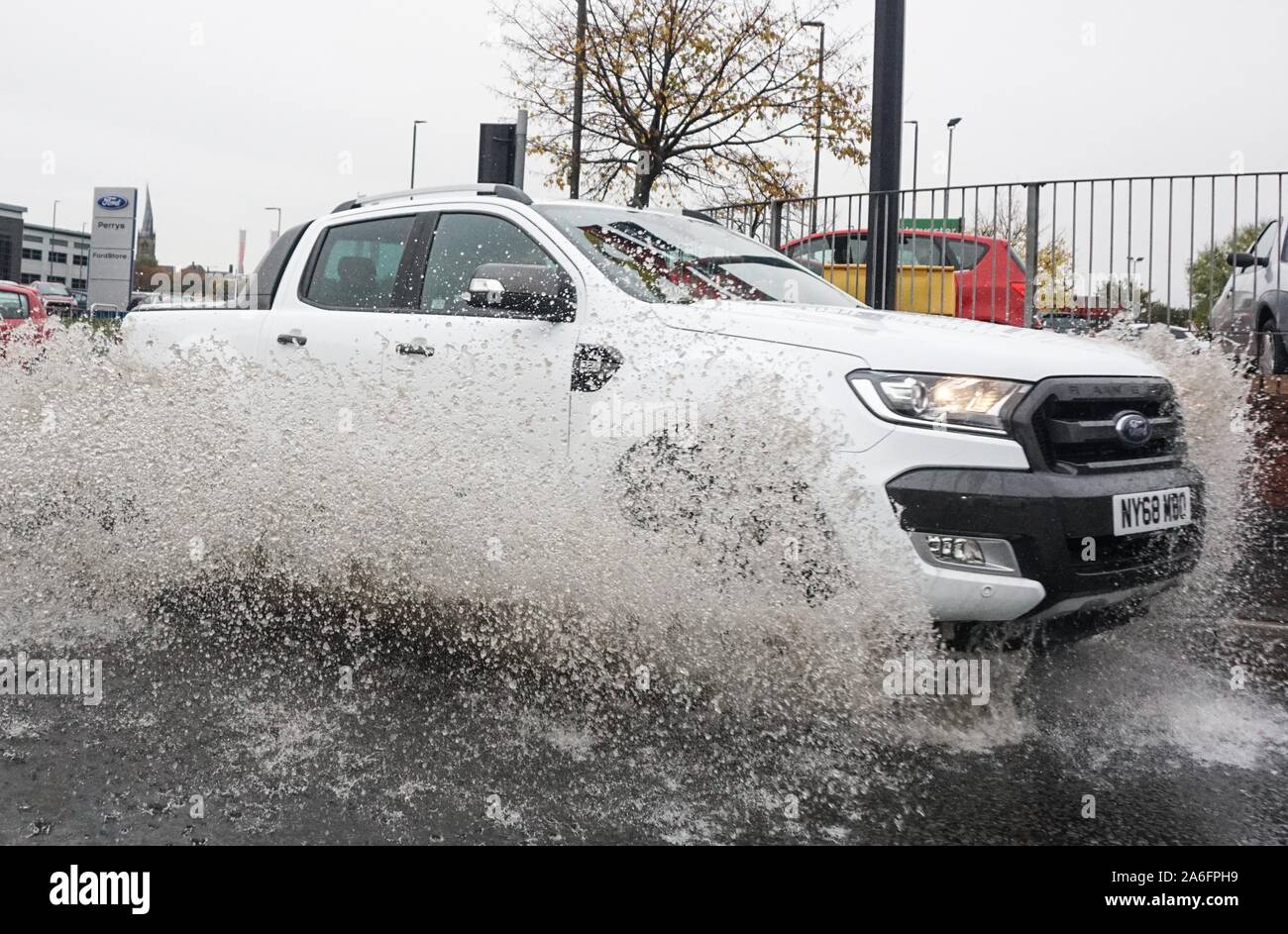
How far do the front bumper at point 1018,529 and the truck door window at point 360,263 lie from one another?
103 inches

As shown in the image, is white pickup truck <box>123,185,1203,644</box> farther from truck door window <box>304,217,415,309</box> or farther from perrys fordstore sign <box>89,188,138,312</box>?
perrys fordstore sign <box>89,188,138,312</box>

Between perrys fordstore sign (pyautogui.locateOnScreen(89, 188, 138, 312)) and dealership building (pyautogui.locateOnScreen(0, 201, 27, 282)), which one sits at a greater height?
dealership building (pyautogui.locateOnScreen(0, 201, 27, 282))

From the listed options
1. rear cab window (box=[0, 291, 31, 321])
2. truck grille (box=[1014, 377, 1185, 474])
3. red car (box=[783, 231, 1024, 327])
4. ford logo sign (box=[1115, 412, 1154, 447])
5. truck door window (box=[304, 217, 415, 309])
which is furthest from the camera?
rear cab window (box=[0, 291, 31, 321])

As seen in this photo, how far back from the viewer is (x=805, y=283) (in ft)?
16.2

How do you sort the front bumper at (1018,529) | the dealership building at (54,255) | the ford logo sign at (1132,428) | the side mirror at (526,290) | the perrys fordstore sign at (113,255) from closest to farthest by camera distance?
the front bumper at (1018,529)
the ford logo sign at (1132,428)
the side mirror at (526,290)
the perrys fordstore sign at (113,255)
the dealership building at (54,255)

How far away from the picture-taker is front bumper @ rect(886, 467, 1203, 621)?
10.7 ft

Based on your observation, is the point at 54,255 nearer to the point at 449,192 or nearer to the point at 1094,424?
the point at 449,192

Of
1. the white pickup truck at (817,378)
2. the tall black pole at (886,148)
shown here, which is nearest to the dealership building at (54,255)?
the tall black pole at (886,148)

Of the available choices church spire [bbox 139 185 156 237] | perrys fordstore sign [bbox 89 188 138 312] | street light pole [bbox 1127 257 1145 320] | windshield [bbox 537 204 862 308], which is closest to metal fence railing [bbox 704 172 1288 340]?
street light pole [bbox 1127 257 1145 320]

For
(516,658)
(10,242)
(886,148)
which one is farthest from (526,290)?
(10,242)

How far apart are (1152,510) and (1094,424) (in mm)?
349

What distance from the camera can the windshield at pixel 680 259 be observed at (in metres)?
4.20

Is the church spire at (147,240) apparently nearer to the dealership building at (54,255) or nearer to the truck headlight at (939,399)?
the dealership building at (54,255)

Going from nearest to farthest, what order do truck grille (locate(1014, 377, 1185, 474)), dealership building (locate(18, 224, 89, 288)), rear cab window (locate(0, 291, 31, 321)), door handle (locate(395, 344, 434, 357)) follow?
truck grille (locate(1014, 377, 1185, 474)) → door handle (locate(395, 344, 434, 357)) → rear cab window (locate(0, 291, 31, 321)) → dealership building (locate(18, 224, 89, 288))
